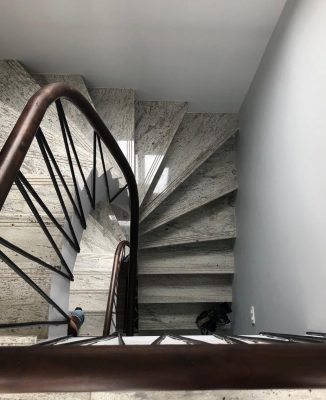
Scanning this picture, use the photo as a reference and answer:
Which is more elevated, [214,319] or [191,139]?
[191,139]

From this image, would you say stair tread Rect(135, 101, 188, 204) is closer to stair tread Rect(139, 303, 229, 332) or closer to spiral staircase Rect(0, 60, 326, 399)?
spiral staircase Rect(0, 60, 326, 399)

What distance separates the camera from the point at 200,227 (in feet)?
13.0

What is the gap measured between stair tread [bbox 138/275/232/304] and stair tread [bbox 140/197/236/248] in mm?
480

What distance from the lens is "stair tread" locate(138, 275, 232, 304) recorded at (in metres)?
3.86

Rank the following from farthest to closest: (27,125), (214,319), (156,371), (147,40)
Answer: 1. (214,319)
2. (147,40)
3. (27,125)
4. (156,371)

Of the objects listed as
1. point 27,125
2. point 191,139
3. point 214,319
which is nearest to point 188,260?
point 214,319

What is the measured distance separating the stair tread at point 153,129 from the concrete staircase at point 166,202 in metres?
0.01

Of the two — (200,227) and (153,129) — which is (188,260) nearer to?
(200,227)

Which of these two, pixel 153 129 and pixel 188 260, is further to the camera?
pixel 188 260

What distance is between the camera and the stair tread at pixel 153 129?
3682 mm

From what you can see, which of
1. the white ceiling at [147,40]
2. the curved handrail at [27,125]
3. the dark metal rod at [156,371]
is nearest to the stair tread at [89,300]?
the curved handrail at [27,125]

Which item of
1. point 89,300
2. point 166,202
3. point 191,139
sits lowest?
point 89,300

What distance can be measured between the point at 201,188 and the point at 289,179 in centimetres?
187

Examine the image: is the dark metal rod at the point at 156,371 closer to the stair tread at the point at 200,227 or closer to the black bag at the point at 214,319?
the stair tread at the point at 200,227
